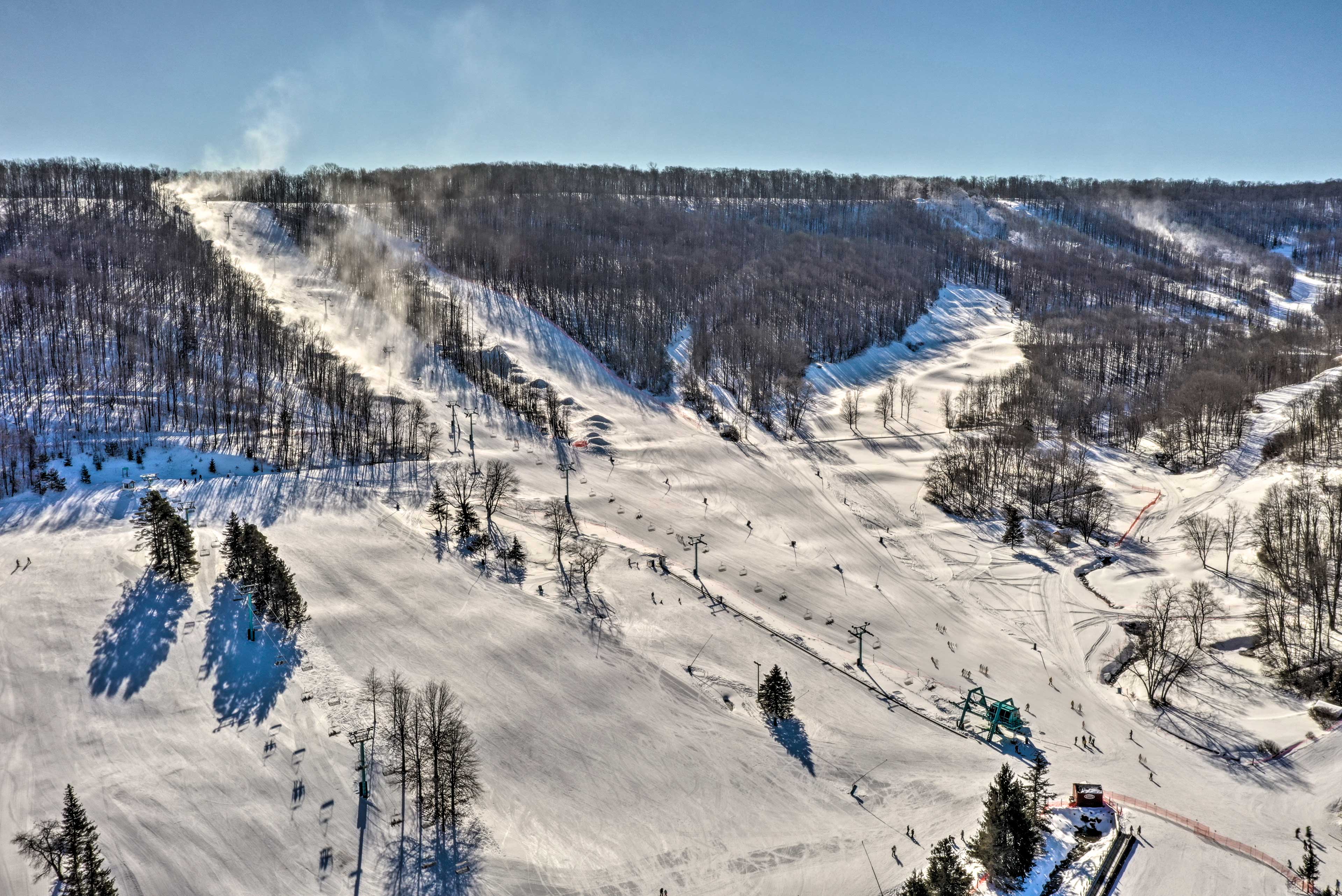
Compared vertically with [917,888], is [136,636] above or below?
below

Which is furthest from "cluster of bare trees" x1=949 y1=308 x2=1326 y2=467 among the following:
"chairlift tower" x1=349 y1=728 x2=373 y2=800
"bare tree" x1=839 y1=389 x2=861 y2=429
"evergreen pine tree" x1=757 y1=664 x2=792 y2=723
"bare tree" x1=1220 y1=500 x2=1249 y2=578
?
"chairlift tower" x1=349 y1=728 x2=373 y2=800

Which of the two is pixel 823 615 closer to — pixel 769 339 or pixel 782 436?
pixel 782 436

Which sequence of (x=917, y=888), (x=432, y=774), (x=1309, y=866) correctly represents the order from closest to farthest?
(x=917, y=888) → (x=1309, y=866) → (x=432, y=774)

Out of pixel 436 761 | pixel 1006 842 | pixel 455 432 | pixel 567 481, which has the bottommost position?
pixel 436 761

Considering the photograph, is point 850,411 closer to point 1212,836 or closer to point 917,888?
point 1212,836

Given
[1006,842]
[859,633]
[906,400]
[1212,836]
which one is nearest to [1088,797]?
[1212,836]

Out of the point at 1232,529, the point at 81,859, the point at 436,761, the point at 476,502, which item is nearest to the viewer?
the point at 81,859

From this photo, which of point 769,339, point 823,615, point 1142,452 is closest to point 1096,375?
point 1142,452
